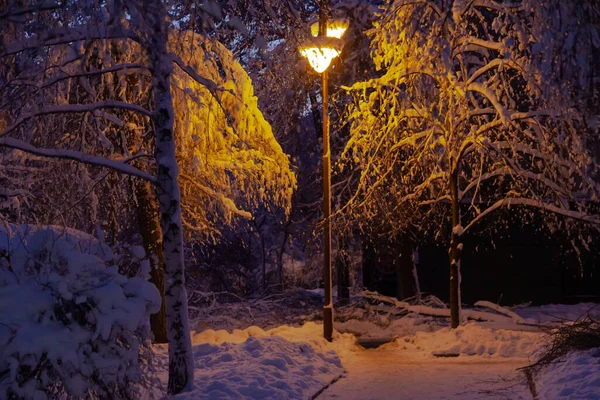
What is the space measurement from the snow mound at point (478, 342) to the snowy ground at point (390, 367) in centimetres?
2

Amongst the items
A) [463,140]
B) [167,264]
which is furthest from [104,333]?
[463,140]

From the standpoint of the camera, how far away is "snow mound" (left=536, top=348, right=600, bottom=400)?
8484 millimetres

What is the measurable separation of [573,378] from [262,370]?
448 centimetres

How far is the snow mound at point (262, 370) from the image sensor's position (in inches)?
398

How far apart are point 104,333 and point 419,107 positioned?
11.2 meters

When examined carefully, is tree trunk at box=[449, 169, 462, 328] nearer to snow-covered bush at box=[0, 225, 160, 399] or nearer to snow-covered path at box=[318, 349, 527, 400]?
snow-covered path at box=[318, 349, 527, 400]

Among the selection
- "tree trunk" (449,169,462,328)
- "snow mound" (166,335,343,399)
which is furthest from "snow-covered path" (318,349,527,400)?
"tree trunk" (449,169,462,328)

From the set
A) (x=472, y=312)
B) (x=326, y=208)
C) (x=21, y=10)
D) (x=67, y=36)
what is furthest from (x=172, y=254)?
(x=472, y=312)

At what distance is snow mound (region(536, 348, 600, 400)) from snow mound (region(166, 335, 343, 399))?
320 cm

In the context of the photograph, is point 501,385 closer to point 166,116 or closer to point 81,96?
point 166,116

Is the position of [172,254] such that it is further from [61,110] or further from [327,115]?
[327,115]

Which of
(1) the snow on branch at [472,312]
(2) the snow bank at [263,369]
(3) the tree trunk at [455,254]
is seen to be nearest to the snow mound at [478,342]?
(3) the tree trunk at [455,254]

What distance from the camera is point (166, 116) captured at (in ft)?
33.0

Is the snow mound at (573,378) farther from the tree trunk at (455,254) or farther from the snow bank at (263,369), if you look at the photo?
the tree trunk at (455,254)
